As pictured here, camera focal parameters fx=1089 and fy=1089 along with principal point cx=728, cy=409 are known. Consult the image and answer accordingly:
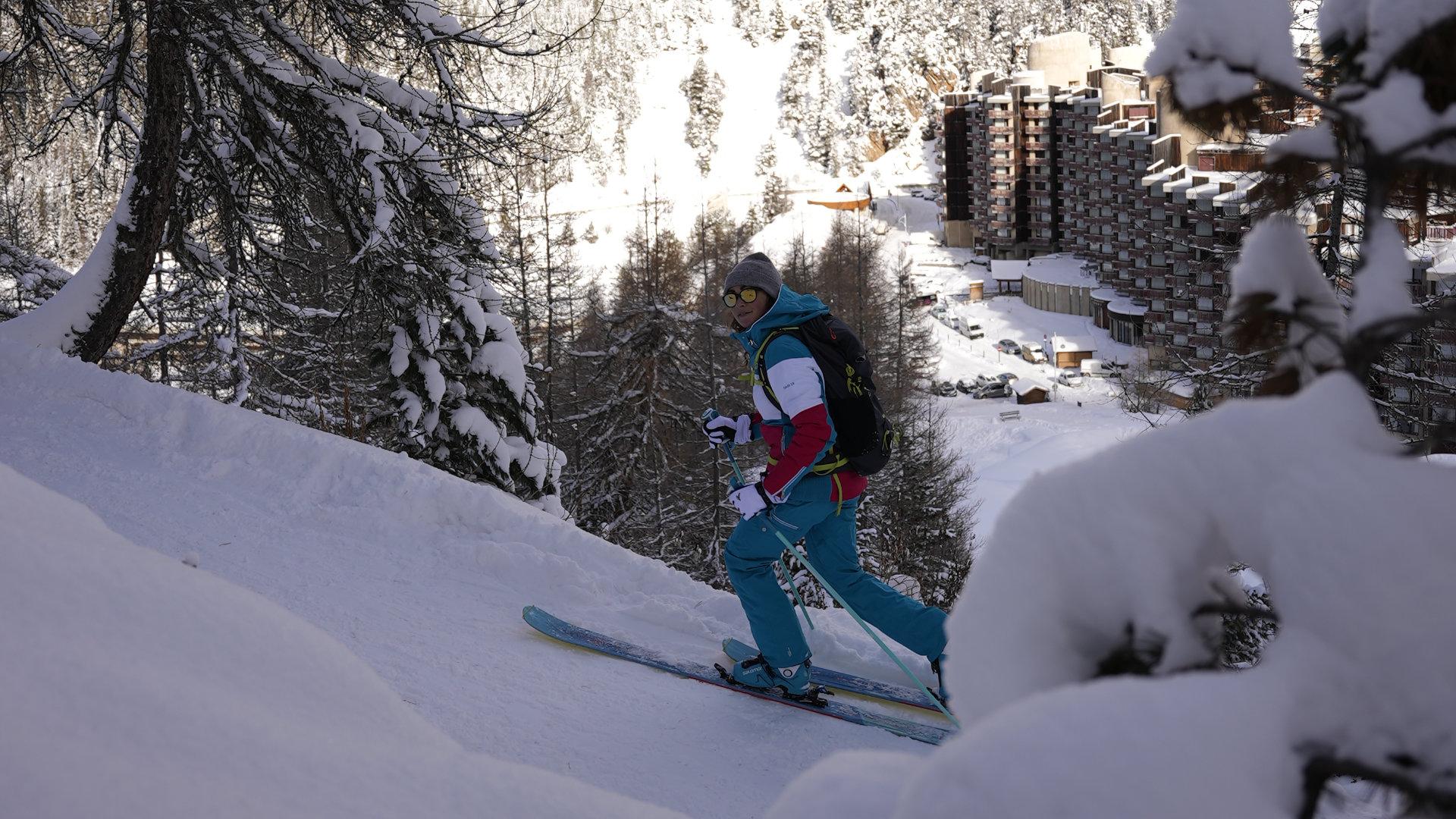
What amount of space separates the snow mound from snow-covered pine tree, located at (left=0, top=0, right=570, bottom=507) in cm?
614

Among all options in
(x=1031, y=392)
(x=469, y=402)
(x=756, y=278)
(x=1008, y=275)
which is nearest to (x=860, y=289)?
(x=1031, y=392)

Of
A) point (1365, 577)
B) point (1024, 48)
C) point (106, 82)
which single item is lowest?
point (1365, 577)

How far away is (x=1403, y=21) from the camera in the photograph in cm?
149

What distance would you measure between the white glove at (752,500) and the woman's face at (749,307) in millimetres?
718

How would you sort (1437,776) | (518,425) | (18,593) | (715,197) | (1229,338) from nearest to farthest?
(1437,776) → (1229,338) → (18,593) → (518,425) → (715,197)

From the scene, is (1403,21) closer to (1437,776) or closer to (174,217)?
(1437,776)

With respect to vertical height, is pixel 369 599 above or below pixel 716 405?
above

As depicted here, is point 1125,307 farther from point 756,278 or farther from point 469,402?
point 756,278

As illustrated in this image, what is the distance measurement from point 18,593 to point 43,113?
1067 cm

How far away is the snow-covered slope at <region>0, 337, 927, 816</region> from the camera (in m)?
2.55

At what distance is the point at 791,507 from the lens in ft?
15.5

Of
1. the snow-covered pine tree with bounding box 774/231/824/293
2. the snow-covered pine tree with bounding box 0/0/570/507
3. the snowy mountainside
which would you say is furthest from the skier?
the snowy mountainside

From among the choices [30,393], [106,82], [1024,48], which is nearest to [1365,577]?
[30,393]

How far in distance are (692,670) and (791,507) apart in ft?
3.68
